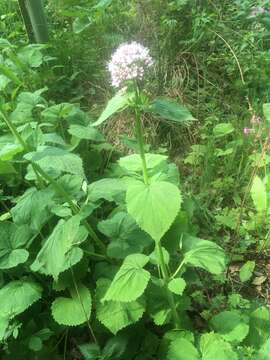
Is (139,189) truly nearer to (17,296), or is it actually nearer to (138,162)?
(138,162)

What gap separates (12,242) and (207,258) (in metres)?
0.77

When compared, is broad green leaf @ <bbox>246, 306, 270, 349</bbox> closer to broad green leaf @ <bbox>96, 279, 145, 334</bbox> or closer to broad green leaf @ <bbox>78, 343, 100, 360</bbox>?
broad green leaf @ <bbox>96, 279, 145, 334</bbox>

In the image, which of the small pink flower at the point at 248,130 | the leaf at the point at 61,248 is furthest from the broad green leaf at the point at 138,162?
the small pink flower at the point at 248,130

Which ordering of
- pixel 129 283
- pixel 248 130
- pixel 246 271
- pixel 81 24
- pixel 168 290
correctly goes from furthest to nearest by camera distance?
1. pixel 81 24
2. pixel 248 130
3. pixel 246 271
4. pixel 168 290
5. pixel 129 283

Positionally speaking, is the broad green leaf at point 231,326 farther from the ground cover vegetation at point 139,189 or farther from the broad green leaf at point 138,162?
the broad green leaf at point 138,162

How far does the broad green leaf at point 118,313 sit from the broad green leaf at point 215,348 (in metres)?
0.23

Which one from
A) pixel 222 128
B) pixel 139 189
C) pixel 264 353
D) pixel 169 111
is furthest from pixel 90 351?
pixel 222 128

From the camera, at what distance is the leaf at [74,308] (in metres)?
→ 1.49

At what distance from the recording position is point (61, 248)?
1369mm

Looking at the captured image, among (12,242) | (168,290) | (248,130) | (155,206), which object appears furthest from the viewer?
(248,130)

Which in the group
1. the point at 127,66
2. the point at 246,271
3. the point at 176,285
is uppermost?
the point at 127,66

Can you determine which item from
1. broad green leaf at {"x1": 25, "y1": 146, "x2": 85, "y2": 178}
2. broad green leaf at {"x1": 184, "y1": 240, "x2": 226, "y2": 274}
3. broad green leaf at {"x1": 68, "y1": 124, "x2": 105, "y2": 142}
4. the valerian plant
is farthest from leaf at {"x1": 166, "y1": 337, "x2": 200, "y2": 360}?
broad green leaf at {"x1": 68, "y1": 124, "x2": 105, "y2": 142}

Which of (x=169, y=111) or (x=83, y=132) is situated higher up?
(x=169, y=111)

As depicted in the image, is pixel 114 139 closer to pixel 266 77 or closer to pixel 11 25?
pixel 266 77
